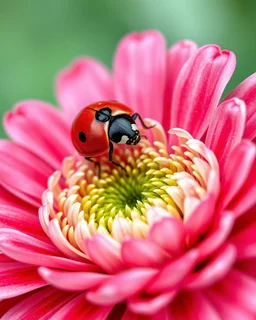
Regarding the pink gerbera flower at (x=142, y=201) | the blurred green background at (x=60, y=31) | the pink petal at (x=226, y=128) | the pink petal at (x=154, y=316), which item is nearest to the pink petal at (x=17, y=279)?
the pink gerbera flower at (x=142, y=201)

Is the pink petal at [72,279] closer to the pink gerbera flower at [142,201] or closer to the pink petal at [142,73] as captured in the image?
the pink gerbera flower at [142,201]

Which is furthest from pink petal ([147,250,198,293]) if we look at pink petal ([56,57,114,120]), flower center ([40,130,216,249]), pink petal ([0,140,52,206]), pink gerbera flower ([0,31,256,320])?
pink petal ([56,57,114,120])

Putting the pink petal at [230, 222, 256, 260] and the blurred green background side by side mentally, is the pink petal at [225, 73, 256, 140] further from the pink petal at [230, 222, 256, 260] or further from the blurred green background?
the blurred green background

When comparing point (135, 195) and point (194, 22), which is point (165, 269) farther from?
point (194, 22)

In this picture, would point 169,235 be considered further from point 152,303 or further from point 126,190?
point 126,190

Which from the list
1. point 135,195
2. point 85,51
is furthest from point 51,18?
point 135,195
